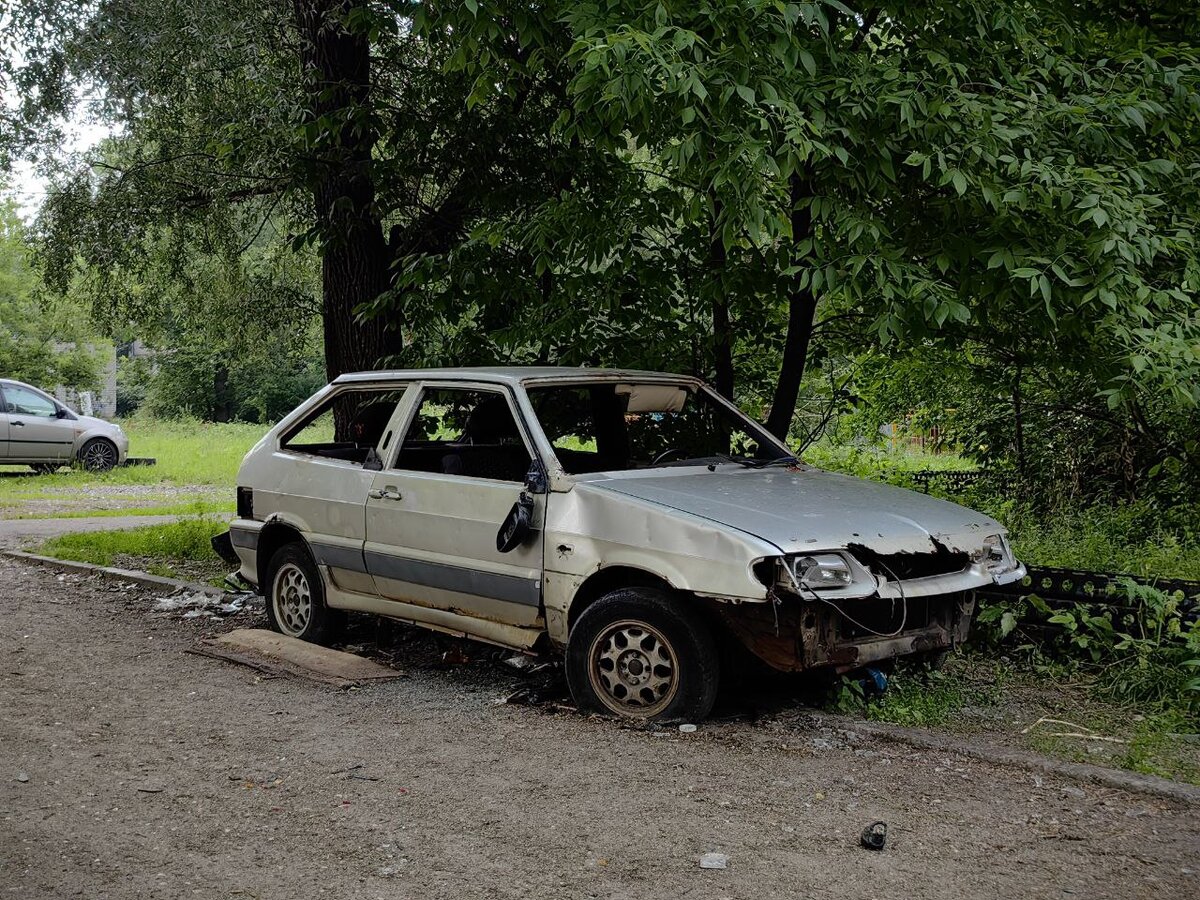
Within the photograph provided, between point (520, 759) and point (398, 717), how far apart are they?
1.01m

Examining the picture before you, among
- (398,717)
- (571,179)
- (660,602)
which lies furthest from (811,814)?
(571,179)

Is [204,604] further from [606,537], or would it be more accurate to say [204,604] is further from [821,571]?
[821,571]

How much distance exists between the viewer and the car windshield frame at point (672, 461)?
21.2ft

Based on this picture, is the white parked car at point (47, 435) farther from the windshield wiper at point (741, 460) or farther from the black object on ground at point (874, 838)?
the black object on ground at point (874, 838)

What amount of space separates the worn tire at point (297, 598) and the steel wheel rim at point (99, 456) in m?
16.7

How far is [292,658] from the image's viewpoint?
7.34 m

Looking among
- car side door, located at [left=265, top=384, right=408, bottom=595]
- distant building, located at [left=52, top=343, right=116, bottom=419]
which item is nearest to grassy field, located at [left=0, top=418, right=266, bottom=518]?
distant building, located at [left=52, top=343, right=116, bottom=419]

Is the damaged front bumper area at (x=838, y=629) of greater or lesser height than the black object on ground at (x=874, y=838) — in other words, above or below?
above

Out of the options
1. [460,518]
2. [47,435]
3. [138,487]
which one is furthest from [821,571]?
[47,435]

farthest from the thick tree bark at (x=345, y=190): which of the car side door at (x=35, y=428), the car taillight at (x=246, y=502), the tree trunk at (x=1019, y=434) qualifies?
the car side door at (x=35, y=428)

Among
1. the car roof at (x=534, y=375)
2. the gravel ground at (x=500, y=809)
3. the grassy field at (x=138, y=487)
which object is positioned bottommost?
the gravel ground at (x=500, y=809)

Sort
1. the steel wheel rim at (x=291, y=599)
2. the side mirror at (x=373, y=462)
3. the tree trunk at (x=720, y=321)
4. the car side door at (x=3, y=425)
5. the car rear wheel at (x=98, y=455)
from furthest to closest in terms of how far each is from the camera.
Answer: the car rear wheel at (x=98, y=455) → the car side door at (x=3, y=425) → the tree trunk at (x=720, y=321) → the steel wheel rim at (x=291, y=599) → the side mirror at (x=373, y=462)

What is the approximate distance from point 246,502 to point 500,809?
400cm

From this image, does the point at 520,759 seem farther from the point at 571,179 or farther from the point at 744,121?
A: the point at 571,179
